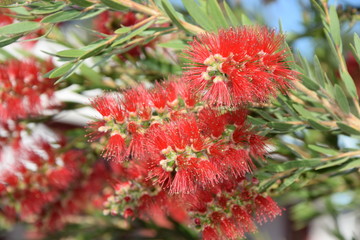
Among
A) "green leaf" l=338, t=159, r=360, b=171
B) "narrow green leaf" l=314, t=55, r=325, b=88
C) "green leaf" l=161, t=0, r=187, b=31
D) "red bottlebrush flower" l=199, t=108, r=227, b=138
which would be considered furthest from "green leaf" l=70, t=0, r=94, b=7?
"green leaf" l=338, t=159, r=360, b=171

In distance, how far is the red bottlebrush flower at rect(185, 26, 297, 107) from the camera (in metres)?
0.54

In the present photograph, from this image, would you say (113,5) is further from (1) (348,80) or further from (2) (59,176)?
(2) (59,176)

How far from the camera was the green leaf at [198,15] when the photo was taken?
63 cm

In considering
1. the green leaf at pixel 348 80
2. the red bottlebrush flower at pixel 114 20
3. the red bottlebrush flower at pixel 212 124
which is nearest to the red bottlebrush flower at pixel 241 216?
the red bottlebrush flower at pixel 212 124

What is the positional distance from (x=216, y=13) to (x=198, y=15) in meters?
0.03

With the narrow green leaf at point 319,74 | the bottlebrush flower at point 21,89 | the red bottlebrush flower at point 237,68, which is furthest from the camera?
the bottlebrush flower at point 21,89

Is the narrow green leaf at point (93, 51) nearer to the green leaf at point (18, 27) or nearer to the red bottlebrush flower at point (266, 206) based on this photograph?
the green leaf at point (18, 27)

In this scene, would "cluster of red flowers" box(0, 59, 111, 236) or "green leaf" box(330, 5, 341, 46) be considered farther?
"cluster of red flowers" box(0, 59, 111, 236)

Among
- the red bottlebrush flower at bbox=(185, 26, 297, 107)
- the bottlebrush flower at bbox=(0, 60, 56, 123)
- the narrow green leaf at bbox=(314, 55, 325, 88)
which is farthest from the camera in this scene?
the bottlebrush flower at bbox=(0, 60, 56, 123)

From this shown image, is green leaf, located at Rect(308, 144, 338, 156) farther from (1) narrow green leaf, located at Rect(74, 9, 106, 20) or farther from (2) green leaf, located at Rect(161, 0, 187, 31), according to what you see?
(1) narrow green leaf, located at Rect(74, 9, 106, 20)

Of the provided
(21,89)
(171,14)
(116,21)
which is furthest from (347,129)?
(21,89)

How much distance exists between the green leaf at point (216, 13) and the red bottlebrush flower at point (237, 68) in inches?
3.0

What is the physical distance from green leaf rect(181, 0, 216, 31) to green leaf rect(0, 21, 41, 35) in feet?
0.69

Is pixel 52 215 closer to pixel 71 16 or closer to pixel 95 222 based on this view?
pixel 95 222
